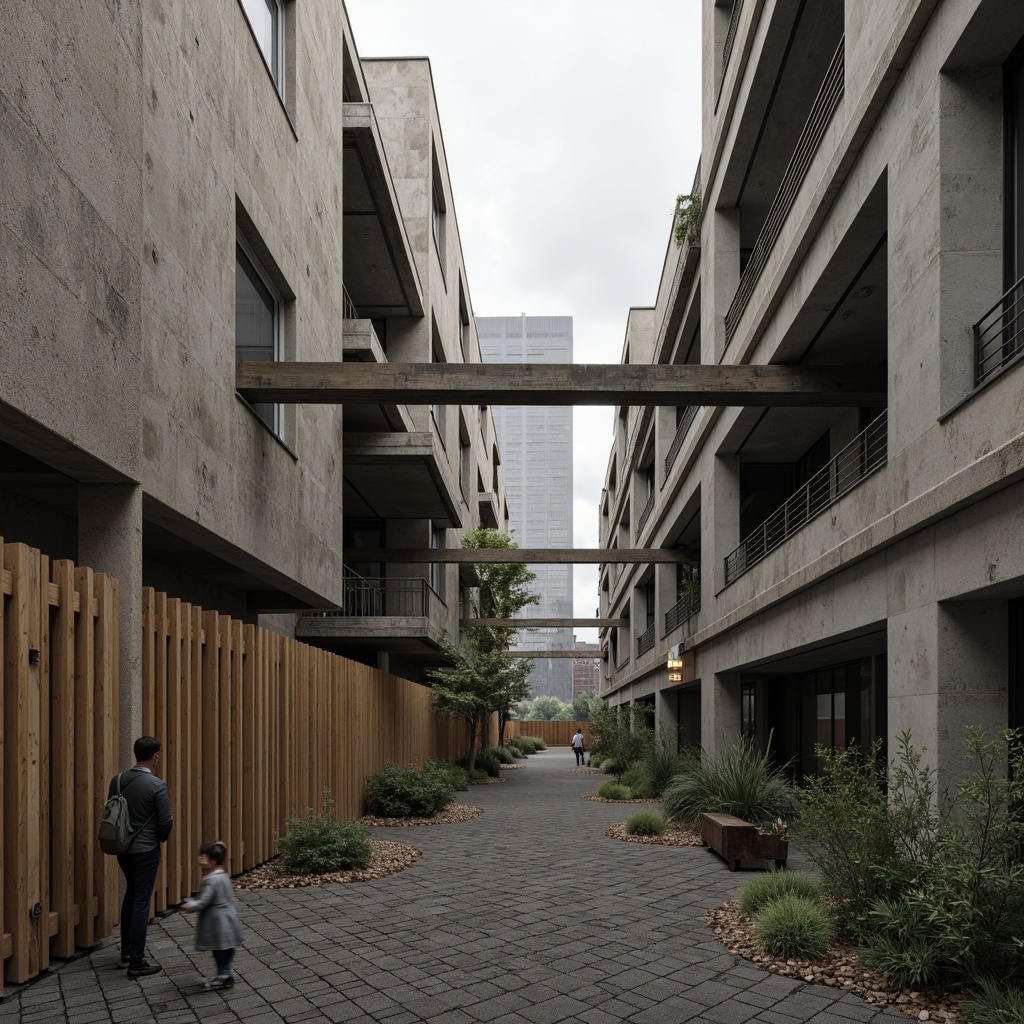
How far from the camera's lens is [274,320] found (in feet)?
43.7

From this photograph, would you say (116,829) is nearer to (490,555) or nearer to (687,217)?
(490,555)

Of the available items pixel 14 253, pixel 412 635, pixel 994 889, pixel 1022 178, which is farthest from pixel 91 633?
pixel 412 635

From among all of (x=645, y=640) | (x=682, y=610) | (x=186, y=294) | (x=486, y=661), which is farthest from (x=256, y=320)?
(x=645, y=640)

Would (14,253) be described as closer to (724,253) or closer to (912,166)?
(912,166)

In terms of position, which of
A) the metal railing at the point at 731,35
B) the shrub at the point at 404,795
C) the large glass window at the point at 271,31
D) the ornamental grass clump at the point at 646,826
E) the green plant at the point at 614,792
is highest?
the metal railing at the point at 731,35

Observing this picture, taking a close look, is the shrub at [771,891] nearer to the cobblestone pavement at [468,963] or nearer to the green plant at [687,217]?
the cobblestone pavement at [468,963]

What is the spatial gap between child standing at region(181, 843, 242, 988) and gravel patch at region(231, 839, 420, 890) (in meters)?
3.62

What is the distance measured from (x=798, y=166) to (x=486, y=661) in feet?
55.1

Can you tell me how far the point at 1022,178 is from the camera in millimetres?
A: 7547

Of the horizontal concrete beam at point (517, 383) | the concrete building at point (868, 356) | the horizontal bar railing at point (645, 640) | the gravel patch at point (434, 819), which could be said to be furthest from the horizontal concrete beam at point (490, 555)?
the horizontal concrete beam at point (517, 383)

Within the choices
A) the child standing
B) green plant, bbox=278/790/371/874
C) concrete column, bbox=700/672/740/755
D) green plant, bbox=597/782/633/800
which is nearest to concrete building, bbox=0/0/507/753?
the child standing

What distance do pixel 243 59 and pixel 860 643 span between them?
429 inches

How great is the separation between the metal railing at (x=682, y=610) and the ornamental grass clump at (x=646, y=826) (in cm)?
894

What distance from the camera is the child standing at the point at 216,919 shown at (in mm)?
6184
